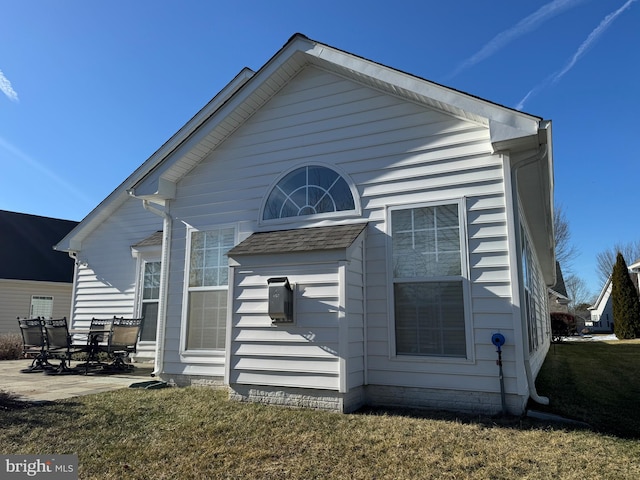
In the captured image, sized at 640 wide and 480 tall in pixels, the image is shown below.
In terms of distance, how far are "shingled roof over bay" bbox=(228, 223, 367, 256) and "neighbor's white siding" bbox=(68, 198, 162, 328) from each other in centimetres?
630

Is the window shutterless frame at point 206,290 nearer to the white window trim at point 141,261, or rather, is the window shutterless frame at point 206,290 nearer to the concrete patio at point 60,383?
the concrete patio at point 60,383

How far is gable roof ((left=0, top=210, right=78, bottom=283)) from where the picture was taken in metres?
17.2

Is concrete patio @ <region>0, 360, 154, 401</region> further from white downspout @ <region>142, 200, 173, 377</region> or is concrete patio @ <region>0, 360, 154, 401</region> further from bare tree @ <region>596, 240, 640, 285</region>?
bare tree @ <region>596, 240, 640, 285</region>

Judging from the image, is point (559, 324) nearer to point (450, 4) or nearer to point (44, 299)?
point (450, 4)

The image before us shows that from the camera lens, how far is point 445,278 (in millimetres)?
5406

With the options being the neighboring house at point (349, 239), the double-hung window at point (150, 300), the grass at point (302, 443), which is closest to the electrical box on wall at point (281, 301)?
the neighboring house at point (349, 239)

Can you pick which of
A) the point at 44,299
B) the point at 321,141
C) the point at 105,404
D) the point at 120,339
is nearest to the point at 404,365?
the point at 321,141

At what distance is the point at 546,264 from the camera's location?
13.5 m

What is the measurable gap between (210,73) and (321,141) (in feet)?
15.4

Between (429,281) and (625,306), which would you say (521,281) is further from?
(625,306)

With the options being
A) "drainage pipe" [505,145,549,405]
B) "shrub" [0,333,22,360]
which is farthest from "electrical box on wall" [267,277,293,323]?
"shrub" [0,333,22,360]

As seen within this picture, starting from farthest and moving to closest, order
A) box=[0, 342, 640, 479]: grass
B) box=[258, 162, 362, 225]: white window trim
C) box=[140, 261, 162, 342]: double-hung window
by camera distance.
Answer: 1. box=[140, 261, 162, 342]: double-hung window
2. box=[258, 162, 362, 225]: white window trim
3. box=[0, 342, 640, 479]: grass

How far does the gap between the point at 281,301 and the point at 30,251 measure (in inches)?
714

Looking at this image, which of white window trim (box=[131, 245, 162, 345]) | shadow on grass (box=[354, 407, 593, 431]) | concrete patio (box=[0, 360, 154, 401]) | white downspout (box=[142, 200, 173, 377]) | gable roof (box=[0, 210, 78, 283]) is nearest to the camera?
shadow on grass (box=[354, 407, 593, 431])
